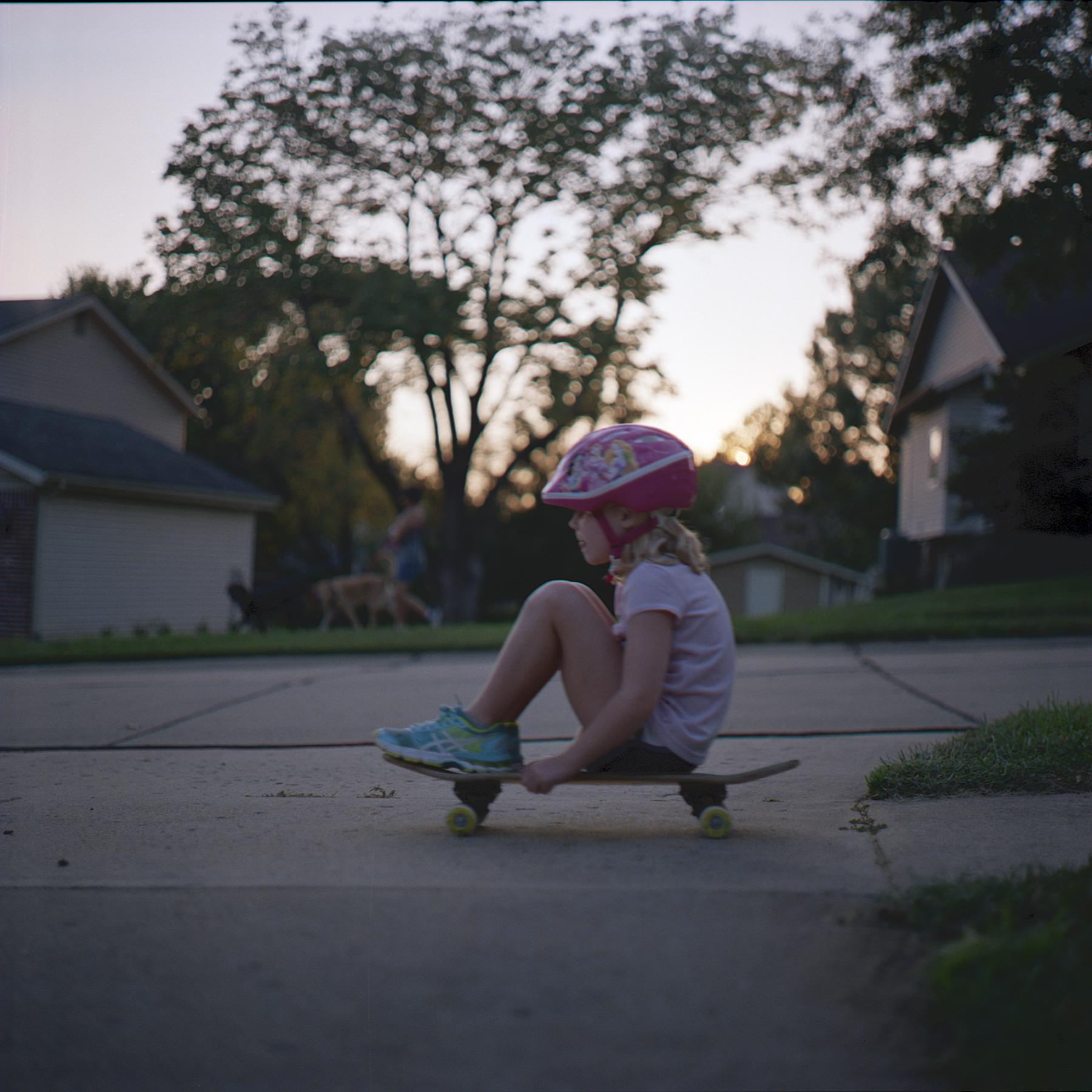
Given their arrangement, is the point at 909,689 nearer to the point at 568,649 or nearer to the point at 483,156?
the point at 568,649

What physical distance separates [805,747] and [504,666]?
224 centimetres

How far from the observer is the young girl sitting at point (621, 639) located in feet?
9.59

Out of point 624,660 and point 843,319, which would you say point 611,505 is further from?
point 843,319

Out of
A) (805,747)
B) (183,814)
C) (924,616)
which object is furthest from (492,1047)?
(924,616)

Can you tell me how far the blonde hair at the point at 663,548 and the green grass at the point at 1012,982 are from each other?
3.61ft

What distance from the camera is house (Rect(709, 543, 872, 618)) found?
45.5 m

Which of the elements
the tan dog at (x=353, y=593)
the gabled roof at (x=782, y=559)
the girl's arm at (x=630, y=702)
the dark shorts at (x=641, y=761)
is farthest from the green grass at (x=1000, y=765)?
the gabled roof at (x=782, y=559)

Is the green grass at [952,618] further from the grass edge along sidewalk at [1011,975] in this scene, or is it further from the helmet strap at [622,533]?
the grass edge along sidewalk at [1011,975]

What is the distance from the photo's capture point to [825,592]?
153 ft

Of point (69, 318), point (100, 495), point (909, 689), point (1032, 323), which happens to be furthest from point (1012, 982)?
point (69, 318)

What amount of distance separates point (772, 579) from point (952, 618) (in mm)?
34034

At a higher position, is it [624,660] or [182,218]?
[182,218]

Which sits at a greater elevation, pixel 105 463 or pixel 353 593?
pixel 105 463

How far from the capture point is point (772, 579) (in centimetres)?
4581
